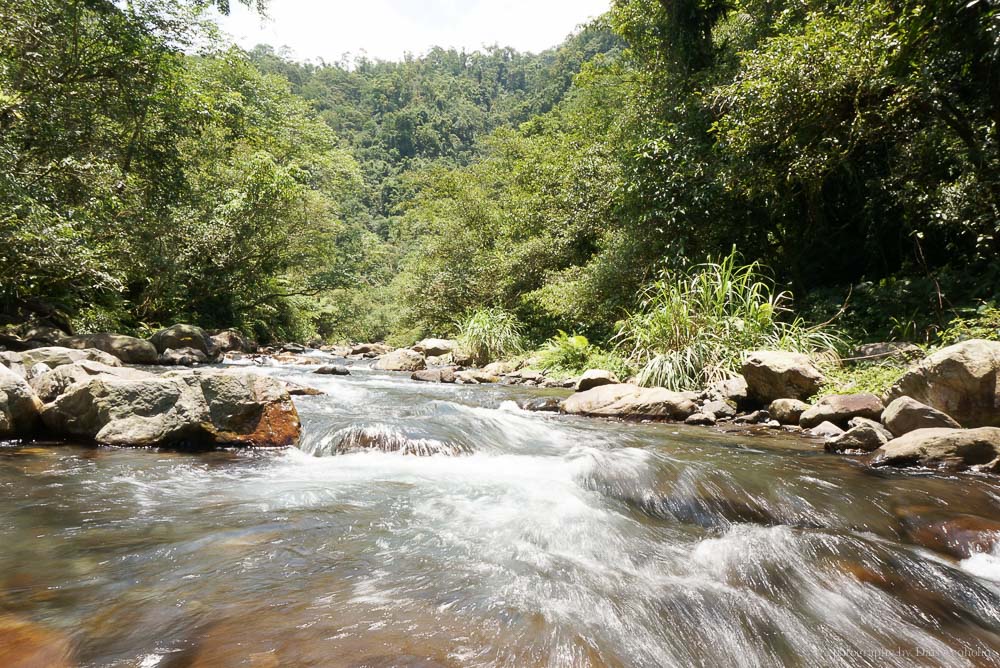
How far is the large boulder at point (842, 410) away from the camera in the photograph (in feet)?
17.3

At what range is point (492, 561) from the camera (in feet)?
8.36

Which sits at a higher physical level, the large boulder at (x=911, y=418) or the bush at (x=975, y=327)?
the bush at (x=975, y=327)

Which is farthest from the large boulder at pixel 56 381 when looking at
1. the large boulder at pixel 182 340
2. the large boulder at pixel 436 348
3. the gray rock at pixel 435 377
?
the large boulder at pixel 436 348

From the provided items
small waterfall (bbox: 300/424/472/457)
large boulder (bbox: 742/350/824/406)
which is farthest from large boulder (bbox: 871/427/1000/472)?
small waterfall (bbox: 300/424/472/457)

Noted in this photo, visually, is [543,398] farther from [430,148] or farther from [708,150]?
[430,148]

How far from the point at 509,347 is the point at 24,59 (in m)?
11.2

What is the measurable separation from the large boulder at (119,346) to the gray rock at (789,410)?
36.9 feet

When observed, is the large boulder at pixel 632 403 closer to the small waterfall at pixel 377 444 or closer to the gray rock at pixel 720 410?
the gray rock at pixel 720 410

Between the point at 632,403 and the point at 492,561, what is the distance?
4585mm

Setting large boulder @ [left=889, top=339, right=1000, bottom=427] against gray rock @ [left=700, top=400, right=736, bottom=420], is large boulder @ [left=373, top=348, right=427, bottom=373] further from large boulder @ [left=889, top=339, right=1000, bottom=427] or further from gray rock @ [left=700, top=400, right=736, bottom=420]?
large boulder @ [left=889, top=339, right=1000, bottom=427]

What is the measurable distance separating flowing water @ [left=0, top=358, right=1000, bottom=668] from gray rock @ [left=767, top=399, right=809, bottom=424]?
4.79 feet

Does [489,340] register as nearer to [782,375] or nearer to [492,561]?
[782,375]

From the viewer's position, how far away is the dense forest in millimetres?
6949

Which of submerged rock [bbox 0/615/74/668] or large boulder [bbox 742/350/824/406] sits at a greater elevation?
large boulder [bbox 742/350/824/406]
